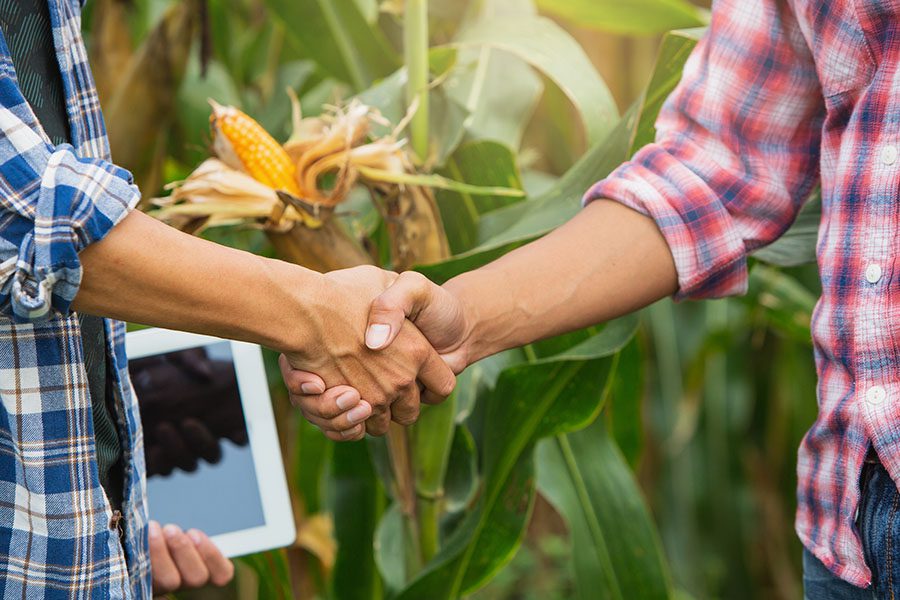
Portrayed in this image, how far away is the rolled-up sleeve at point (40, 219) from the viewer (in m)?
0.46

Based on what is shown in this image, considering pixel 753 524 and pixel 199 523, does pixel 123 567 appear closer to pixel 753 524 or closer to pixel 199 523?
pixel 199 523

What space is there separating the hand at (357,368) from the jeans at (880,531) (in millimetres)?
295

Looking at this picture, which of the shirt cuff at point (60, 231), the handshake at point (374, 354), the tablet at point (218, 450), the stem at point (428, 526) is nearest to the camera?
the shirt cuff at point (60, 231)

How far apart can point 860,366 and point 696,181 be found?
183mm

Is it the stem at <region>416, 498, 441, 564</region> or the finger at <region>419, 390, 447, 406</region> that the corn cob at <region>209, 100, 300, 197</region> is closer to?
the finger at <region>419, 390, 447, 406</region>

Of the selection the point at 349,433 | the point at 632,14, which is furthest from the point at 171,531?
the point at 632,14

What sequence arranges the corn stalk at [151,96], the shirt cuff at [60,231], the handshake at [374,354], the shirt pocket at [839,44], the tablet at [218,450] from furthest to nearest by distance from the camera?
1. the corn stalk at [151,96]
2. the tablet at [218,450]
3. the handshake at [374,354]
4. the shirt pocket at [839,44]
5. the shirt cuff at [60,231]

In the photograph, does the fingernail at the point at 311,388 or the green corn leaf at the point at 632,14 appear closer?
the fingernail at the point at 311,388

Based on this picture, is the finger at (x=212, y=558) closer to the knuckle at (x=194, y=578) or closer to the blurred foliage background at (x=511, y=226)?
the knuckle at (x=194, y=578)

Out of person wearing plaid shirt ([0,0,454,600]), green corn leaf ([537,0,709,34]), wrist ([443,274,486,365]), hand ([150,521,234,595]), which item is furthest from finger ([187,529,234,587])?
green corn leaf ([537,0,709,34])

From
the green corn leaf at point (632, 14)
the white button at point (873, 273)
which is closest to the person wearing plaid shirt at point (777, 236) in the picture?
the white button at point (873, 273)

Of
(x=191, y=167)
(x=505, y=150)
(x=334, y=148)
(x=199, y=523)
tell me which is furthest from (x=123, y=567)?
(x=191, y=167)

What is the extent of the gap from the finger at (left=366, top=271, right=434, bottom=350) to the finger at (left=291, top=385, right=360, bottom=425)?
0.12ft

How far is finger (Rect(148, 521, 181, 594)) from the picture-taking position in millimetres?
718
